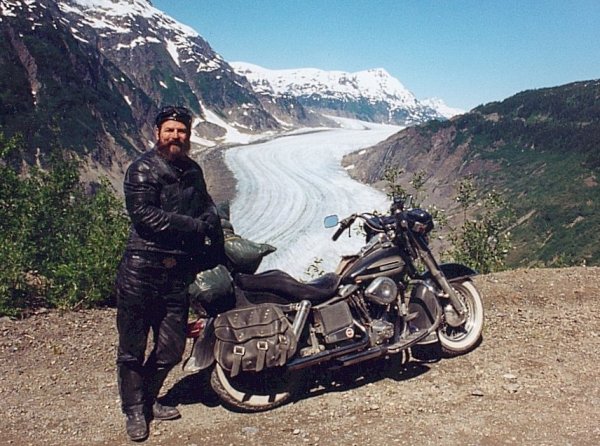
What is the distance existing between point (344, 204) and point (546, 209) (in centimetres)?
1980

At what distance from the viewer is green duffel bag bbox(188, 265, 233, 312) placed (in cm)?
457

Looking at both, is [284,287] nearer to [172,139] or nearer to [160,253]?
[160,253]

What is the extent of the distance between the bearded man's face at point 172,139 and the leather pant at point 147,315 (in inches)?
31.8

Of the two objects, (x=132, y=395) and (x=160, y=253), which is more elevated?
(x=160, y=253)

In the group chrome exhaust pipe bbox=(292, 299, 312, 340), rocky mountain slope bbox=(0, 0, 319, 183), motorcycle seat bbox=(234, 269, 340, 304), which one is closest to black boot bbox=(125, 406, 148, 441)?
motorcycle seat bbox=(234, 269, 340, 304)

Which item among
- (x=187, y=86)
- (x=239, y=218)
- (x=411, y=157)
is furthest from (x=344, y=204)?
(x=187, y=86)

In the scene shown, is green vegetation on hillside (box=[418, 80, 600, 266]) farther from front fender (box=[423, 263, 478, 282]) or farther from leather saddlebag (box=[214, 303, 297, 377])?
leather saddlebag (box=[214, 303, 297, 377])

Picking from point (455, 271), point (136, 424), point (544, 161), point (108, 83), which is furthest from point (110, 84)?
point (136, 424)

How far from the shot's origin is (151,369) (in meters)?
4.64

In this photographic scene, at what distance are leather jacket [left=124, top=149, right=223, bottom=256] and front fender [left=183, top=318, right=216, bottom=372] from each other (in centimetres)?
72

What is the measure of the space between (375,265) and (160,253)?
208 centimetres

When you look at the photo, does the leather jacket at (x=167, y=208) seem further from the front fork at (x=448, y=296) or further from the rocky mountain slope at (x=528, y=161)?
the rocky mountain slope at (x=528, y=161)

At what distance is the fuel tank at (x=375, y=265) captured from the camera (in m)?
5.29

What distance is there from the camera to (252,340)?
4680 millimetres
